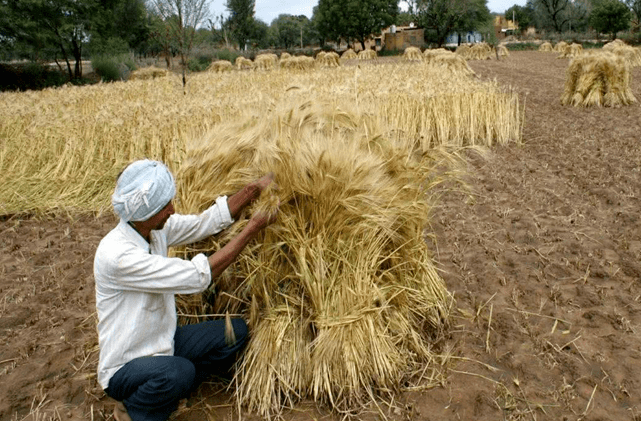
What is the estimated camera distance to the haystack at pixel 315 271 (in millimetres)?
2205

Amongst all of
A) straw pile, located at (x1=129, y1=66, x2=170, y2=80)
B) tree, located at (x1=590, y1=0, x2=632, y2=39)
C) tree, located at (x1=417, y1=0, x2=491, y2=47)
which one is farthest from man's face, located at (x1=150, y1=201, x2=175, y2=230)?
tree, located at (x1=590, y1=0, x2=632, y2=39)

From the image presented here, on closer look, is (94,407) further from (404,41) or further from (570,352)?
(404,41)

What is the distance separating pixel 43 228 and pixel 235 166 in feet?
11.2

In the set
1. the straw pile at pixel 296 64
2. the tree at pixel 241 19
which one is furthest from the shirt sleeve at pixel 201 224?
the tree at pixel 241 19

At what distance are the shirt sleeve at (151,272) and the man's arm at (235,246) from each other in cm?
5

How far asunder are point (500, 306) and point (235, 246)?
67.8 inches

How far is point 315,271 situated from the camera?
7.40 ft

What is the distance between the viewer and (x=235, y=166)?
2.38 meters

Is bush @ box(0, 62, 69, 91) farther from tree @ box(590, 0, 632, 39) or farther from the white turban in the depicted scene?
tree @ box(590, 0, 632, 39)

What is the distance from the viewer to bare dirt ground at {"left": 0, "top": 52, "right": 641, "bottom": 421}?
2217 mm

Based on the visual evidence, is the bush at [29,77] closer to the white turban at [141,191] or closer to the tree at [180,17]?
the tree at [180,17]

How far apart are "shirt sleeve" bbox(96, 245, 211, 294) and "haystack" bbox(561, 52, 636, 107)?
9354mm

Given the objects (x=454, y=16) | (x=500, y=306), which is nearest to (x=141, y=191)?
(x=500, y=306)

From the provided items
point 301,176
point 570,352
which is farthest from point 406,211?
point 570,352
